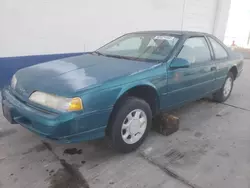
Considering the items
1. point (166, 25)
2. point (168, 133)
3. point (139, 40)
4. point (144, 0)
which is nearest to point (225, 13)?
point (166, 25)

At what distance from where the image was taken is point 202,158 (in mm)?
2496

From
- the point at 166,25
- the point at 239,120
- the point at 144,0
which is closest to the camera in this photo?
the point at 239,120

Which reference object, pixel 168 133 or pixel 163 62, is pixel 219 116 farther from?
pixel 163 62

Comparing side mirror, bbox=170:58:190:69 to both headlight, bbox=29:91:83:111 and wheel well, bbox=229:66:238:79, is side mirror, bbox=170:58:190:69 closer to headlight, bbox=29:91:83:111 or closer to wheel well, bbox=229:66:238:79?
headlight, bbox=29:91:83:111

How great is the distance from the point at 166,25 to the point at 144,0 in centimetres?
133

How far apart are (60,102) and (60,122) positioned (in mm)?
180

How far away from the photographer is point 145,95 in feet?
8.80

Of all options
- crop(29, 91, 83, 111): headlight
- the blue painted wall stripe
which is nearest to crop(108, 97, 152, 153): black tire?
crop(29, 91, 83, 111): headlight

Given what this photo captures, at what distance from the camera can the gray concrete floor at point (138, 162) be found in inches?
82.4

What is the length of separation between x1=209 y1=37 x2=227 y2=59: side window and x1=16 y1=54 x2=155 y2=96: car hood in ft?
5.14

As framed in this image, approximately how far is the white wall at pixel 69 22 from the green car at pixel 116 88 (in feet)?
6.32

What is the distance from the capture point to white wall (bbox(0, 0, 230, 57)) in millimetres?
4266

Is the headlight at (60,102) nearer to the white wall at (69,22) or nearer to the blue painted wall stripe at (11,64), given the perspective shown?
the blue painted wall stripe at (11,64)

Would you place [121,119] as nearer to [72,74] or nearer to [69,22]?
[72,74]
